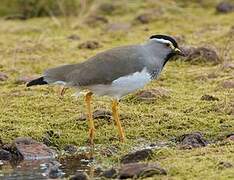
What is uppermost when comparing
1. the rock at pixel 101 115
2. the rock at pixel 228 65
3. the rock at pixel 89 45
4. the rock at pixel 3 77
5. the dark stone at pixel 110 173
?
the dark stone at pixel 110 173

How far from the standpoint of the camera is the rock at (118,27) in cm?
1433

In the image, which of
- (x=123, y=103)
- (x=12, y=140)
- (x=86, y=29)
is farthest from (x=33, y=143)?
(x=86, y=29)

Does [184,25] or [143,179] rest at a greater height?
[143,179]

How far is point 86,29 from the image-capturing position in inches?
576

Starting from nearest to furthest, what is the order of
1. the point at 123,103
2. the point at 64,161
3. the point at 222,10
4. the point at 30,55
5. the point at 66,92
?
the point at 64,161, the point at 123,103, the point at 66,92, the point at 30,55, the point at 222,10

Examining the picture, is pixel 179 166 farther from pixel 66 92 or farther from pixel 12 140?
pixel 66 92

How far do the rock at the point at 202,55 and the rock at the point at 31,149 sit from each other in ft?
14.0

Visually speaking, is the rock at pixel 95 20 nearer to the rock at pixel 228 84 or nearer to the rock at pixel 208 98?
the rock at pixel 228 84

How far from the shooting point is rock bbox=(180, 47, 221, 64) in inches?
450

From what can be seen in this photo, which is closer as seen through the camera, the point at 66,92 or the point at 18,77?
the point at 66,92

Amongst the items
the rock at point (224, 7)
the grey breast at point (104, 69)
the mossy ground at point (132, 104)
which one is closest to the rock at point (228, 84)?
the mossy ground at point (132, 104)

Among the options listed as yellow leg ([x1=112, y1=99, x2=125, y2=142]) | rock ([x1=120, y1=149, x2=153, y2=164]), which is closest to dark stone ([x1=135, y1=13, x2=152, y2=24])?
yellow leg ([x1=112, y1=99, x2=125, y2=142])

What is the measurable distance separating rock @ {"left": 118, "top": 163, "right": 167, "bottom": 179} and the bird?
149 centimetres

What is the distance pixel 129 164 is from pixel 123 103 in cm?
291
